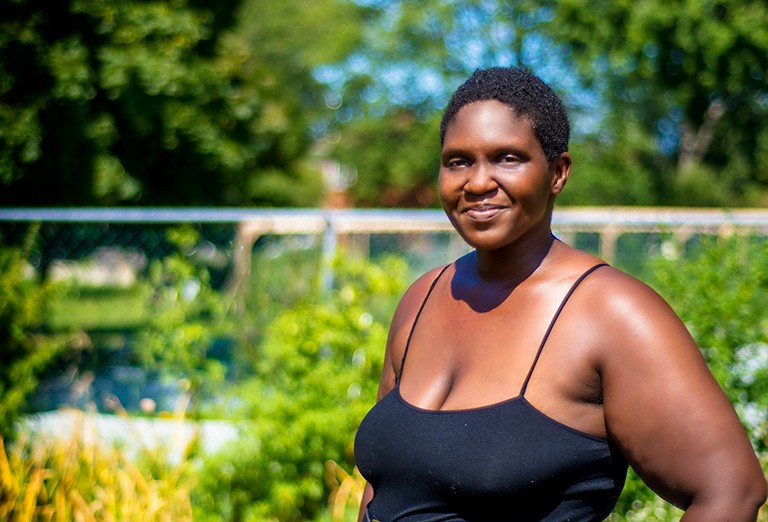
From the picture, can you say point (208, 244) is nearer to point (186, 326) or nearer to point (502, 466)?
point (186, 326)

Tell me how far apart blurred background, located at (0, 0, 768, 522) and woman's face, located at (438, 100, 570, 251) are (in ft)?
6.41

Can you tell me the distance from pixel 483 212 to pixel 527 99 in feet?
0.77

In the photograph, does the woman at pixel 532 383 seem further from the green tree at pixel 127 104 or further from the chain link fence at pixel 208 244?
the green tree at pixel 127 104

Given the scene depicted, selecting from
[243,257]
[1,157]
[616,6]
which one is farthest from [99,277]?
[616,6]

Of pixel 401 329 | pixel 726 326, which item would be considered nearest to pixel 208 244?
pixel 726 326

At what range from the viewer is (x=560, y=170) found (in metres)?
1.77

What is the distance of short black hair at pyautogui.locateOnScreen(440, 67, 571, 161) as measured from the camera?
1.70 m

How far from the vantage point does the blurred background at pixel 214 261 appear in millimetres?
3924

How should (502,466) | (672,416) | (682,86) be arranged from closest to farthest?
(672,416), (502,466), (682,86)

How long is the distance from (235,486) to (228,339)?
1.68 meters

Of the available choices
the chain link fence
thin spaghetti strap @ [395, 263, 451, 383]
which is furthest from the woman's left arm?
the chain link fence

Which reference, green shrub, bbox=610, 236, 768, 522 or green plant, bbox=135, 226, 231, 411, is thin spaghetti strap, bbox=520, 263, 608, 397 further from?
green plant, bbox=135, 226, 231, 411

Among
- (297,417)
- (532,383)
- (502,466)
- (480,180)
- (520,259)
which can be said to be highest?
(480,180)

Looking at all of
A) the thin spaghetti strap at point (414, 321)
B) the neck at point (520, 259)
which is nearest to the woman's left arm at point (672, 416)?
the neck at point (520, 259)
